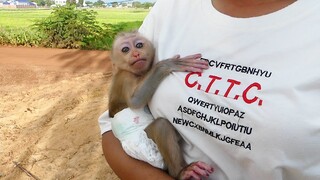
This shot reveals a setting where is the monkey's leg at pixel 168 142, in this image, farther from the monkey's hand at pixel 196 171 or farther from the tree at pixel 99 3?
the tree at pixel 99 3

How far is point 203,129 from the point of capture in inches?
36.9

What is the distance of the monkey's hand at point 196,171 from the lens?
945mm

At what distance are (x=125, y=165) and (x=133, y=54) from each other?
398mm

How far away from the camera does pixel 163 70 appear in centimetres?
105

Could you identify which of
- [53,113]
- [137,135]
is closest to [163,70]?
[137,135]

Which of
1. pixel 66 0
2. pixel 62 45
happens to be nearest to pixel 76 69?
pixel 62 45

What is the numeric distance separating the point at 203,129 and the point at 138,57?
48cm

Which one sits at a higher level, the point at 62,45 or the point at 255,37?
the point at 255,37

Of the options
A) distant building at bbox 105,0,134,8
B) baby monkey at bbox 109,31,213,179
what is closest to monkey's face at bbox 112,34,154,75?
baby monkey at bbox 109,31,213,179

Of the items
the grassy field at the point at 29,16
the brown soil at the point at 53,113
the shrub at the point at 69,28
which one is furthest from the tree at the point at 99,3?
the brown soil at the point at 53,113

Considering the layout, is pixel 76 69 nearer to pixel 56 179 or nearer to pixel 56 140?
pixel 56 140

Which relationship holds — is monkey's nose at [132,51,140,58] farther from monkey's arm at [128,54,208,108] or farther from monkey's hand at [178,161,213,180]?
monkey's hand at [178,161,213,180]

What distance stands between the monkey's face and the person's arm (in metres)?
0.24

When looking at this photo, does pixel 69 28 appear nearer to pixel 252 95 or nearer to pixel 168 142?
pixel 168 142
